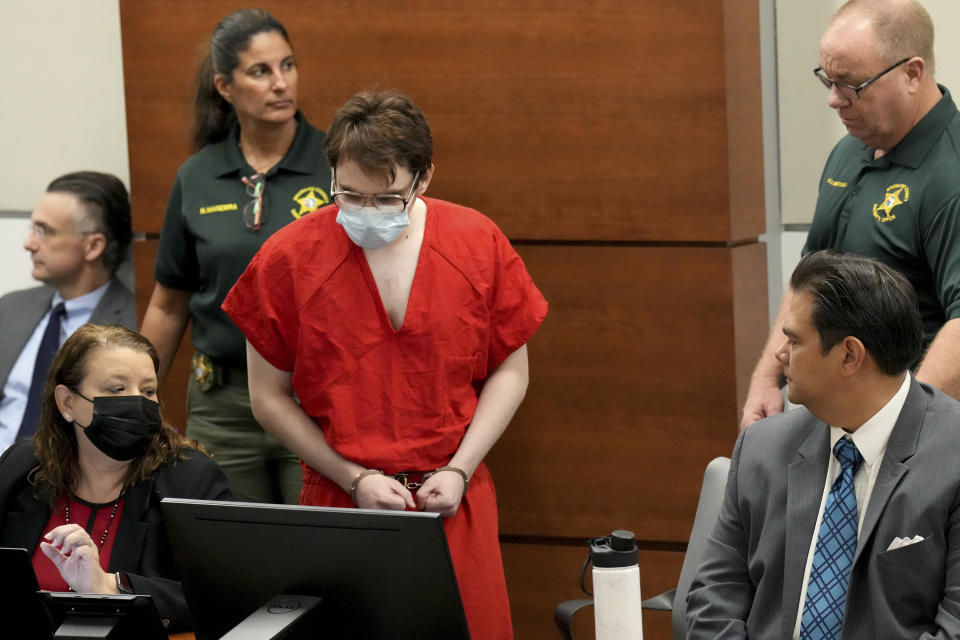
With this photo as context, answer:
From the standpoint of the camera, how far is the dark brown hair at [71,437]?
2.77m

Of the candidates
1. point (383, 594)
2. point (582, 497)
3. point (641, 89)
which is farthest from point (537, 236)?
point (383, 594)

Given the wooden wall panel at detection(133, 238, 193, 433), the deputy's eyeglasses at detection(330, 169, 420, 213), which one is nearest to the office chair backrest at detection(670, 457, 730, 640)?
the deputy's eyeglasses at detection(330, 169, 420, 213)

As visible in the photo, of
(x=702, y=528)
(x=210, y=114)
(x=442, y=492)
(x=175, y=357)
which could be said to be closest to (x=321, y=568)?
(x=442, y=492)

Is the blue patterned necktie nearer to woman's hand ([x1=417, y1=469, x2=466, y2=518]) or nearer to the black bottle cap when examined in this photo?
the black bottle cap

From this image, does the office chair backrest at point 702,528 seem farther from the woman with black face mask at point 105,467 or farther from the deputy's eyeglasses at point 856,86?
the woman with black face mask at point 105,467

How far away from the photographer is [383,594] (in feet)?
6.12

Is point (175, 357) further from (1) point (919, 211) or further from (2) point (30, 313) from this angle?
(1) point (919, 211)

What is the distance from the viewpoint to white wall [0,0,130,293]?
4.28 meters

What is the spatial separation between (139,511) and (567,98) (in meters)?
1.59

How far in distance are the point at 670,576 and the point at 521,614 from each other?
46 cm

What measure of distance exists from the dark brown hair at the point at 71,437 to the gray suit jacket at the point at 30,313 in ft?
3.77

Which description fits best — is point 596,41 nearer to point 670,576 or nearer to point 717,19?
point 717,19

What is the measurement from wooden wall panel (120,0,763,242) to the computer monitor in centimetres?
182

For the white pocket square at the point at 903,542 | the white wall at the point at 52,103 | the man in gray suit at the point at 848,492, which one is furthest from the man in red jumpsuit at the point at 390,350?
the white wall at the point at 52,103
